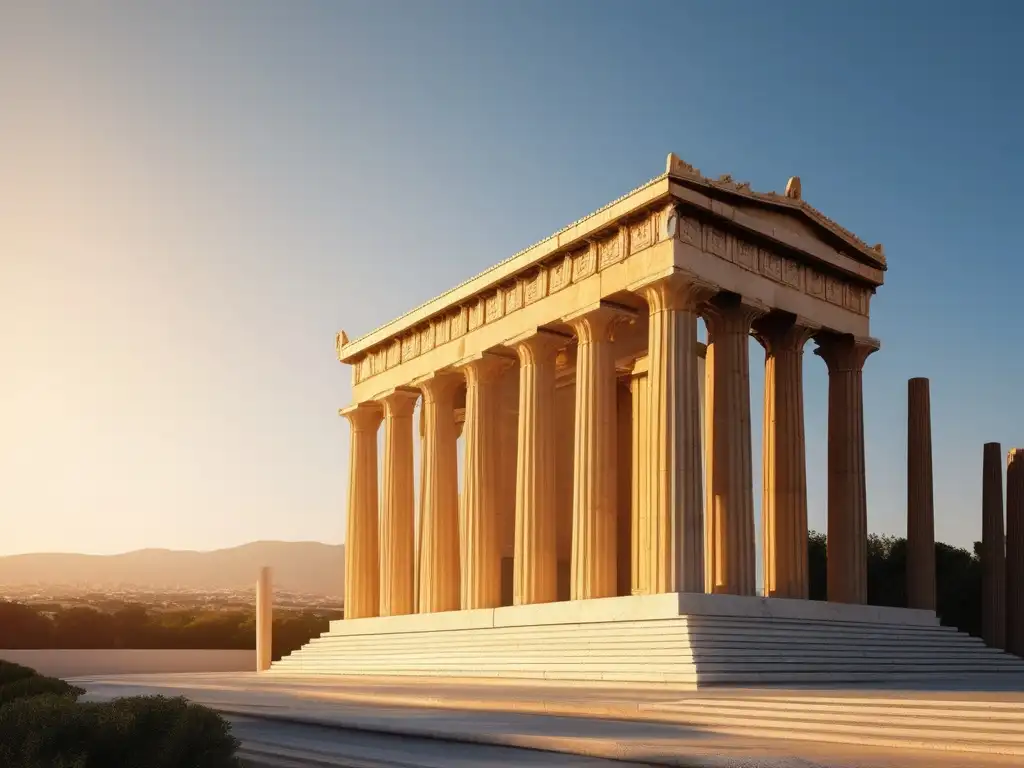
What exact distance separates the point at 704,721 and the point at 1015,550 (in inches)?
1152

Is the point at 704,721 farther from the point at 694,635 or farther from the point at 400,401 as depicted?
the point at 400,401

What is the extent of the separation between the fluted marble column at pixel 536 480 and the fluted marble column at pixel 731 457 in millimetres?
5560

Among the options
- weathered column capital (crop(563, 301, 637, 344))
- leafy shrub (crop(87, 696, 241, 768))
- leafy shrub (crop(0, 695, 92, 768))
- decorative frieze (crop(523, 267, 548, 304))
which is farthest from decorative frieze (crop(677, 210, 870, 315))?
leafy shrub (crop(0, 695, 92, 768))

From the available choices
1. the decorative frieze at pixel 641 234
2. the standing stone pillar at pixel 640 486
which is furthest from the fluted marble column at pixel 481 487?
the decorative frieze at pixel 641 234

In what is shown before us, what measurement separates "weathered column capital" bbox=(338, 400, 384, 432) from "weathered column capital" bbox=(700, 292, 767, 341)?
71.2 feet

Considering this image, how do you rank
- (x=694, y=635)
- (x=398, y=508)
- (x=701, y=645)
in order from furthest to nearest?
(x=398, y=508), (x=694, y=635), (x=701, y=645)

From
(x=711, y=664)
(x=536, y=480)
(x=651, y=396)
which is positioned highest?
(x=651, y=396)

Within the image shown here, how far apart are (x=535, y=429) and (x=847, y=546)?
38.0 ft

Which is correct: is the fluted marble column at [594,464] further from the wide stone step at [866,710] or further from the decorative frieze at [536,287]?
the wide stone step at [866,710]

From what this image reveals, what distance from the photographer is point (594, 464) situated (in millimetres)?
38500

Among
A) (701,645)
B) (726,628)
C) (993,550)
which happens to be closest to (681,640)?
(701,645)

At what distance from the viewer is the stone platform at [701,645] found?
30.6 m

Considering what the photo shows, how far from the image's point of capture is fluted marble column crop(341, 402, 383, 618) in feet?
181

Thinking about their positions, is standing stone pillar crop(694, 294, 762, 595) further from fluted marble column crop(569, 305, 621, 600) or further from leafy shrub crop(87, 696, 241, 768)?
leafy shrub crop(87, 696, 241, 768)
